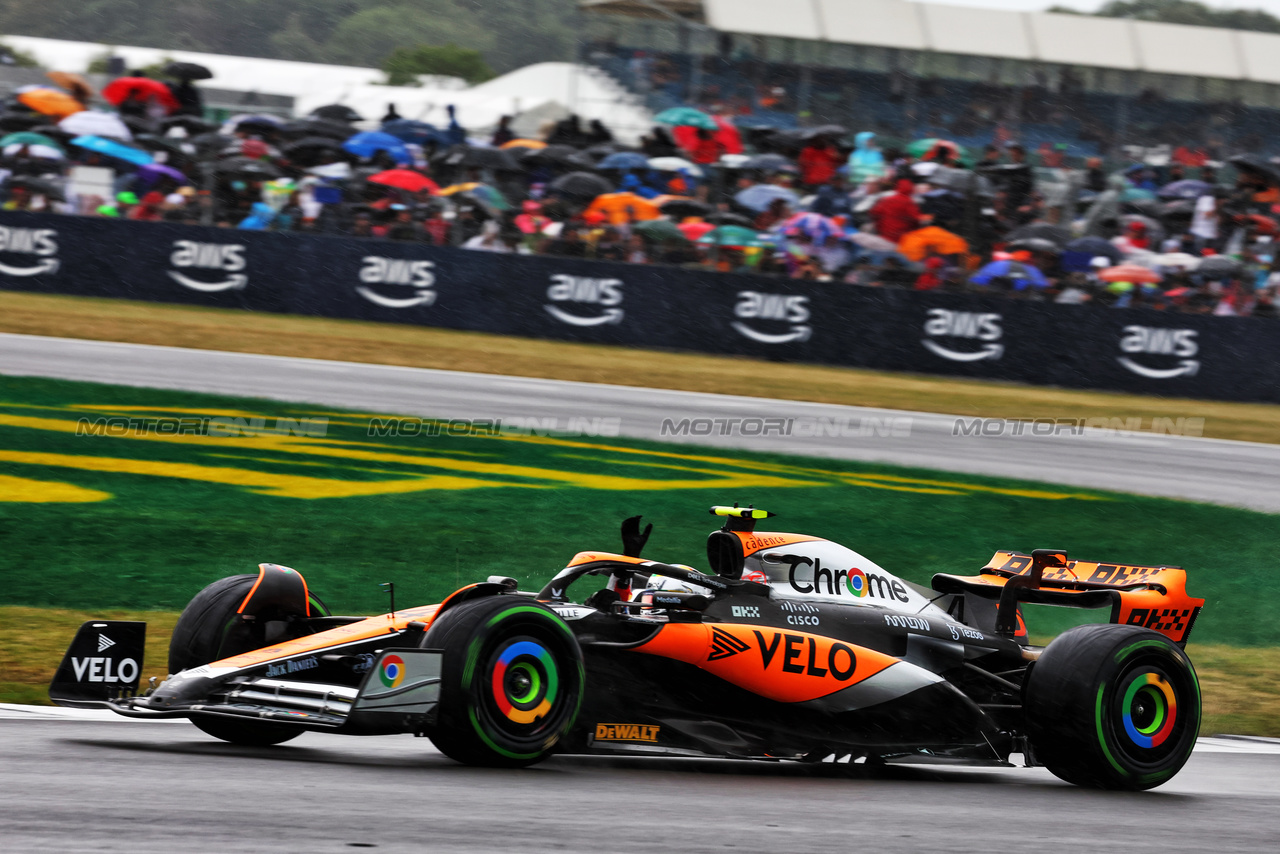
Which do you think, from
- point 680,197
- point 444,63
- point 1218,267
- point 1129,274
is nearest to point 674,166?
point 680,197

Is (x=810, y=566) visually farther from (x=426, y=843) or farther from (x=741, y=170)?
(x=741, y=170)

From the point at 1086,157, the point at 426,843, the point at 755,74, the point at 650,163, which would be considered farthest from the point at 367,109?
the point at 426,843

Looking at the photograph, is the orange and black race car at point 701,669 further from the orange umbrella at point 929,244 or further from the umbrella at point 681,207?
the umbrella at point 681,207

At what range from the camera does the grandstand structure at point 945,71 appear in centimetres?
3045

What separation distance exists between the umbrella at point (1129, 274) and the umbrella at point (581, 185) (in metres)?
7.51

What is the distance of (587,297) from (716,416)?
471 centimetres

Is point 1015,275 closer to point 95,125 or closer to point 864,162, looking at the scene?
point 864,162

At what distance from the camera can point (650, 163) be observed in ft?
82.4

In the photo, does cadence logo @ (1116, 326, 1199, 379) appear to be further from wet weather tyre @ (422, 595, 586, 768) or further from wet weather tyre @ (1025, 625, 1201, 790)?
wet weather tyre @ (422, 595, 586, 768)

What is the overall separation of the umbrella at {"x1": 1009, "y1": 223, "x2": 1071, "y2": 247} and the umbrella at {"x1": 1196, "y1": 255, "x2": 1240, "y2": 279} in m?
2.03

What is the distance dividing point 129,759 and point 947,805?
2923 millimetres

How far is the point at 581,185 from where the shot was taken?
23734 mm

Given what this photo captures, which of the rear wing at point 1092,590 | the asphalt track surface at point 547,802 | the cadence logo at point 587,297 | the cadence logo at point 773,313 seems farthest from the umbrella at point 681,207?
the rear wing at point 1092,590

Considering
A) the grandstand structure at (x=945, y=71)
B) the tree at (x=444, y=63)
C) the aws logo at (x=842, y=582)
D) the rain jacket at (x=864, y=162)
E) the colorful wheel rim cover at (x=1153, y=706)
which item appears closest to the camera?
the colorful wheel rim cover at (x=1153, y=706)
